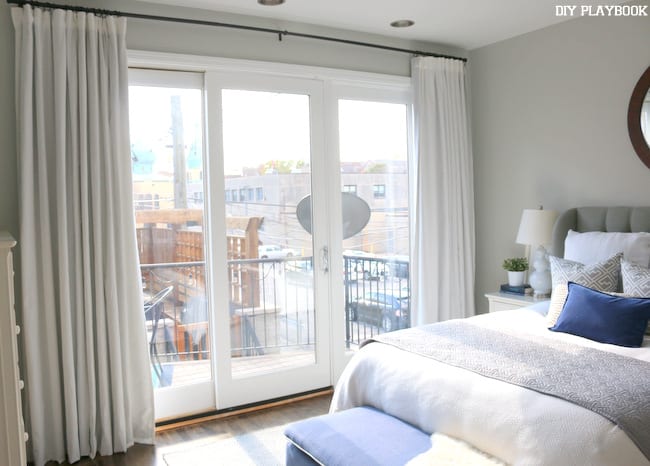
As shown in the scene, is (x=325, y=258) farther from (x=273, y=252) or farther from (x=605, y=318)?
(x=605, y=318)

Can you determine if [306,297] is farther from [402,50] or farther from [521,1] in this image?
[521,1]

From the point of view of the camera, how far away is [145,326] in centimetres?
329

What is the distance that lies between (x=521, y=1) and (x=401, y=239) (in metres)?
1.84

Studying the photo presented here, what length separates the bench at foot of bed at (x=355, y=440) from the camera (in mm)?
2147

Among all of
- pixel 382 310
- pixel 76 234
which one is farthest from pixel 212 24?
pixel 382 310

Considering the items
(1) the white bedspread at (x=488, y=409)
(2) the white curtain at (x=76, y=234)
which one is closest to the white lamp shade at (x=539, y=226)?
(1) the white bedspread at (x=488, y=409)

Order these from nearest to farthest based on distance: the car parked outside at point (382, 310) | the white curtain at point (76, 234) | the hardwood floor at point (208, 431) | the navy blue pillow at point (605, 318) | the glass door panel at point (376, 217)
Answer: the navy blue pillow at point (605, 318) < the white curtain at point (76, 234) < the hardwood floor at point (208, 431) < the glass door panel at point (376, 217) < the car parked outside at point (382, 310)

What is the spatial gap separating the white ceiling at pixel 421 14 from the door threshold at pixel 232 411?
8.27 feet

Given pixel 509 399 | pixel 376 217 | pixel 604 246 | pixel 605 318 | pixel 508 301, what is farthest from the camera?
pixel 376 217

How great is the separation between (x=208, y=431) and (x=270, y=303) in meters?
0.91

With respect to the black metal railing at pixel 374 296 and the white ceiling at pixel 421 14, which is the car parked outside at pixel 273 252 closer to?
the black metal railing at pixel 374 296

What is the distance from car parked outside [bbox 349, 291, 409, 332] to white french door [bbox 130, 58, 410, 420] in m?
0.01

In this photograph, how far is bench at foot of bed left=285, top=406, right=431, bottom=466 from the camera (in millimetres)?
2147

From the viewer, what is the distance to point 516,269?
13.5 ft
